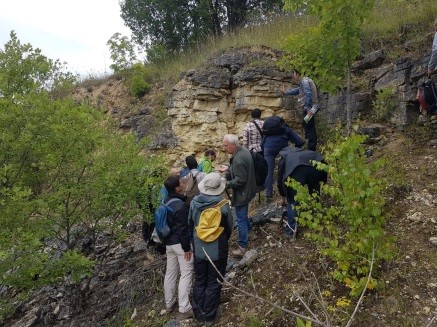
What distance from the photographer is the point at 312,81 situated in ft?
24.3

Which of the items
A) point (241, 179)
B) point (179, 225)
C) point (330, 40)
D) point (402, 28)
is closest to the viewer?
point (179, 225)

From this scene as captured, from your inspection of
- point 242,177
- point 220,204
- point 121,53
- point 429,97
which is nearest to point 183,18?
point 121,53

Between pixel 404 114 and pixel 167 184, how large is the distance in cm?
527

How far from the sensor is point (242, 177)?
223 inches

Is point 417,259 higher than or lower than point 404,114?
lower

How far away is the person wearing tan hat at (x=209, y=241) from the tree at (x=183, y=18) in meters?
11.5

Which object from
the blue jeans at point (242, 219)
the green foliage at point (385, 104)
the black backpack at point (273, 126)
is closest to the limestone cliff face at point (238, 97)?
the green foliage at point (385, 104)

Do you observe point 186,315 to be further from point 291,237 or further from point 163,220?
point 291,237

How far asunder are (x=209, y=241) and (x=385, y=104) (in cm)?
552

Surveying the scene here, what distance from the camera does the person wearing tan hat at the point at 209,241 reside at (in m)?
4.61

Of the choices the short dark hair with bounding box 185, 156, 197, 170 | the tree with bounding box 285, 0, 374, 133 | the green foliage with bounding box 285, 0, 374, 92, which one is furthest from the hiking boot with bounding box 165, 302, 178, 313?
the green foliage with bounding box 285, 0, 374, 92

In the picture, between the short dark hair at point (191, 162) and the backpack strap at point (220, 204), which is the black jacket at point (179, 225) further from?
the short dark hair at point (191, 162)

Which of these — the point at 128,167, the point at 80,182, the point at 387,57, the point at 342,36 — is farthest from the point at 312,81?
the point at 80,182

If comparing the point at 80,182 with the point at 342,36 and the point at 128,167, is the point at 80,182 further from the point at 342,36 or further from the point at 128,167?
the point at 342,36
